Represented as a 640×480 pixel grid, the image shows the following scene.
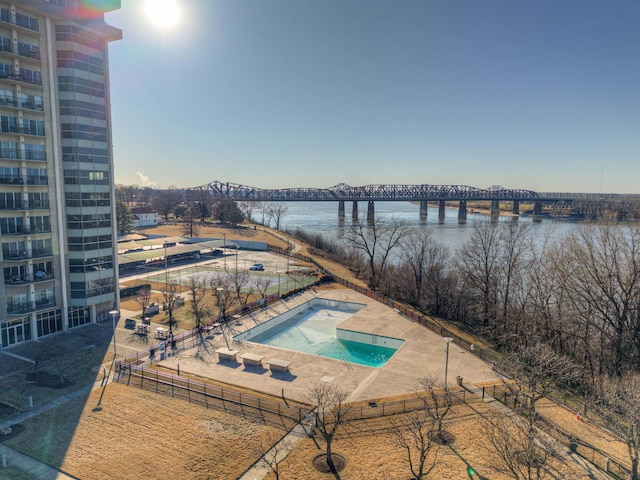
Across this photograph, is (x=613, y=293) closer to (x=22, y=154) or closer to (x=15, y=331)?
(x=15, y=331)

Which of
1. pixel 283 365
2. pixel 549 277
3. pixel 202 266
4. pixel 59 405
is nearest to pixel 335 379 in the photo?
pixel 283 365

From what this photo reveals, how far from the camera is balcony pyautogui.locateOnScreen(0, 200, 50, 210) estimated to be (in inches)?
1015

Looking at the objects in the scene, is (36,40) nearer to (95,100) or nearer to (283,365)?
(95,100)

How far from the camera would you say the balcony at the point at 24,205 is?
1015 inches

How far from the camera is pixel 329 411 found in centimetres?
1778

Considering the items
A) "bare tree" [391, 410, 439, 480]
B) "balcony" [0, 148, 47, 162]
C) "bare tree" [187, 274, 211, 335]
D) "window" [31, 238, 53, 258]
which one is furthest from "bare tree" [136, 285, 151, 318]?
"bare tree" [391, 410, 439, 480]

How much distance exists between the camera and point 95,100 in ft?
97.2

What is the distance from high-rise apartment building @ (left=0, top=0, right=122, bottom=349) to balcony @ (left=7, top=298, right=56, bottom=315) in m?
0.06

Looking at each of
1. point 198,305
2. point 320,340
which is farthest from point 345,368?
point 198,305

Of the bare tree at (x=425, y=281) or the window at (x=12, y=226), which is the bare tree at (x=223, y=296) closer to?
the window at (x=12, y=226)

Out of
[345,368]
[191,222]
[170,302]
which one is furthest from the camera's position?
[191,222]

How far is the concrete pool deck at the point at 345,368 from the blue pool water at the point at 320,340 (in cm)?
154

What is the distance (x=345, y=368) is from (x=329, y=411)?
17.0 ft

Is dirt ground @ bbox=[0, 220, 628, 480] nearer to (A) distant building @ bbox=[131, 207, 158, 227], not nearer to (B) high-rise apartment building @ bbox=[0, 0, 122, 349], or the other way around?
(B) high-rise apartment building @ bbox=[0, 0, 122, 349]
